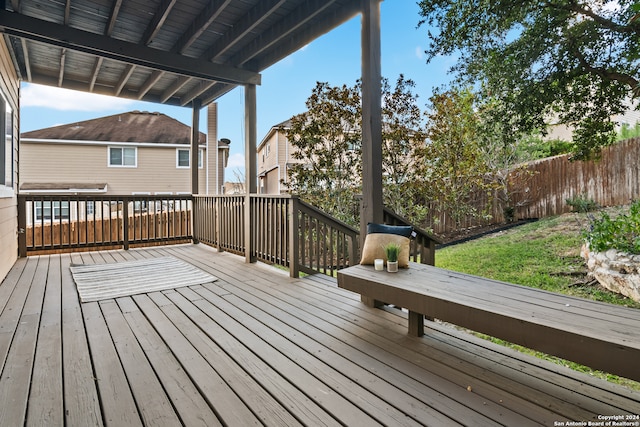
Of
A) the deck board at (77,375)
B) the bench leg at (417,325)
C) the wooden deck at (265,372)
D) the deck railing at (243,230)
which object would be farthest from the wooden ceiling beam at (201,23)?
the bench leg at (417,325)

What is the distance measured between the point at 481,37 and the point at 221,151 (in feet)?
39.0

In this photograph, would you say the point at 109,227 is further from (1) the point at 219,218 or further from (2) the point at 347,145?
(2) the point at 347,145

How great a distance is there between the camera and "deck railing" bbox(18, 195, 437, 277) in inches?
164

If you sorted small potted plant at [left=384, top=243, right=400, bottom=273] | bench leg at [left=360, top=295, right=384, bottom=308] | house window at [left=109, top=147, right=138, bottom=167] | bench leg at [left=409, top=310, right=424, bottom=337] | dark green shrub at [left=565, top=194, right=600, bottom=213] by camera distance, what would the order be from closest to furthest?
bench leg at [left=409, top=310, right=424, bottom=337]
small potted plant at [left=384, top=243, right=400, bottom=273]
bench leg at [left=360, top=295, right=384, bottom=308]
dark green shrub at [left=565, top=194, right=600, bottom=213]
house window at [left=109, top=147, right=138, bottom=167]

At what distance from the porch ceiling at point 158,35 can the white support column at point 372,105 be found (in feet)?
1.17

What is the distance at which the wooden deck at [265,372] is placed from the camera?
154 cm

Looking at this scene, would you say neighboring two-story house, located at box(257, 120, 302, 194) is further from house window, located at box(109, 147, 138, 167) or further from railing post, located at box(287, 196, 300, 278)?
railing post, located at box(287, 196, 300, 278)

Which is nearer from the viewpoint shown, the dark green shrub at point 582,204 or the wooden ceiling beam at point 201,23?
the wooden ceiling beam at point 201,23

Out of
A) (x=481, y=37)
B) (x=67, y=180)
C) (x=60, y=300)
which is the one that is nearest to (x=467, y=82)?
(x=481, y=37)

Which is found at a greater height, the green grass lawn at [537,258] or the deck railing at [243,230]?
the deck railing at [243,230]

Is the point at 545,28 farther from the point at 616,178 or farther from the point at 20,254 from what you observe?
the point at 20,254

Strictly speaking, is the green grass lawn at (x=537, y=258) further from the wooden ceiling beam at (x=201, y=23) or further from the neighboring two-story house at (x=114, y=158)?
the neighboring two-story house at (x=114, y=158)

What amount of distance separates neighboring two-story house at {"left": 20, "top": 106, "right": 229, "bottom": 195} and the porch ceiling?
252 inches

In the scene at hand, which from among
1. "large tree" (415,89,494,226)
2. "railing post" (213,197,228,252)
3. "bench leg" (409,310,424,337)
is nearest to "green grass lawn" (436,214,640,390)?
"large tree" (415,89,494,226)
